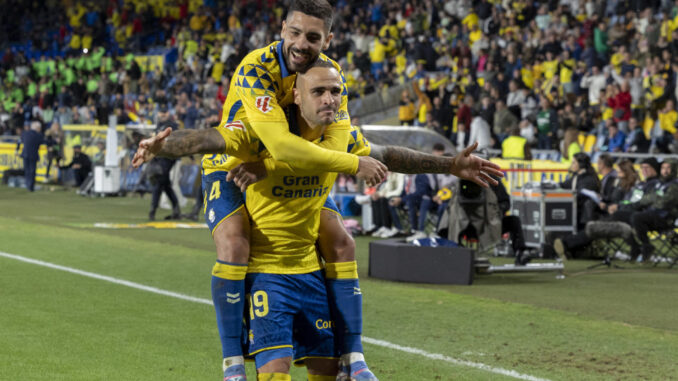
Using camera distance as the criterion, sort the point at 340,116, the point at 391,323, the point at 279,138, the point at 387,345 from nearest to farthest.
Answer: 1. the point at 279,138
2. the point at 340,116
3. the point at 387,345
4. the point at 391,323

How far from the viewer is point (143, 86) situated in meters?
38.3

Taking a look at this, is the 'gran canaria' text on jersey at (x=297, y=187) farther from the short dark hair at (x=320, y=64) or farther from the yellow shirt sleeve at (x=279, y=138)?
the short dark hair at (x=320, y=64)

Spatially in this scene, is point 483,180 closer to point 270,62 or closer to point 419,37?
point 270,62

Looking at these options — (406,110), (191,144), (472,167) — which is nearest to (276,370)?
(191,144)

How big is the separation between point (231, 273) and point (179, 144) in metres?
0.77

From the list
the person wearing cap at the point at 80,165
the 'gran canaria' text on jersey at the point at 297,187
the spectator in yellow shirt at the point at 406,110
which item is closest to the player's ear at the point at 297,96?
the 'gran canaria' text on jersey at the point at 297,187

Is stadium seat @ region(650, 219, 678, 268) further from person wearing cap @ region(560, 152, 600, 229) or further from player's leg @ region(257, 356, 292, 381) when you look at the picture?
player's leg @ region(257, 356, 292, 381)

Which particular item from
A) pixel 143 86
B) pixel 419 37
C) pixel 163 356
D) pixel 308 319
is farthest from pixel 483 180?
pixel 143 86

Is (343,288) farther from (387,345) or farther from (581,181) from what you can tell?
(581,181)

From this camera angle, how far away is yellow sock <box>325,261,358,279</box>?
5.32m

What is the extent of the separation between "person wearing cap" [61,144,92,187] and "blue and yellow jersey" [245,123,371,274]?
24145 millimetres

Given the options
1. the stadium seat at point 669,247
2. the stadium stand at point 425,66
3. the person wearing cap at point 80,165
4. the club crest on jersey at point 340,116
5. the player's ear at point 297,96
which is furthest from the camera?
the person wearing cap at point 80,165

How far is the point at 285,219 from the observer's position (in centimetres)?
516

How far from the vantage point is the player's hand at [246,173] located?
4988mm
